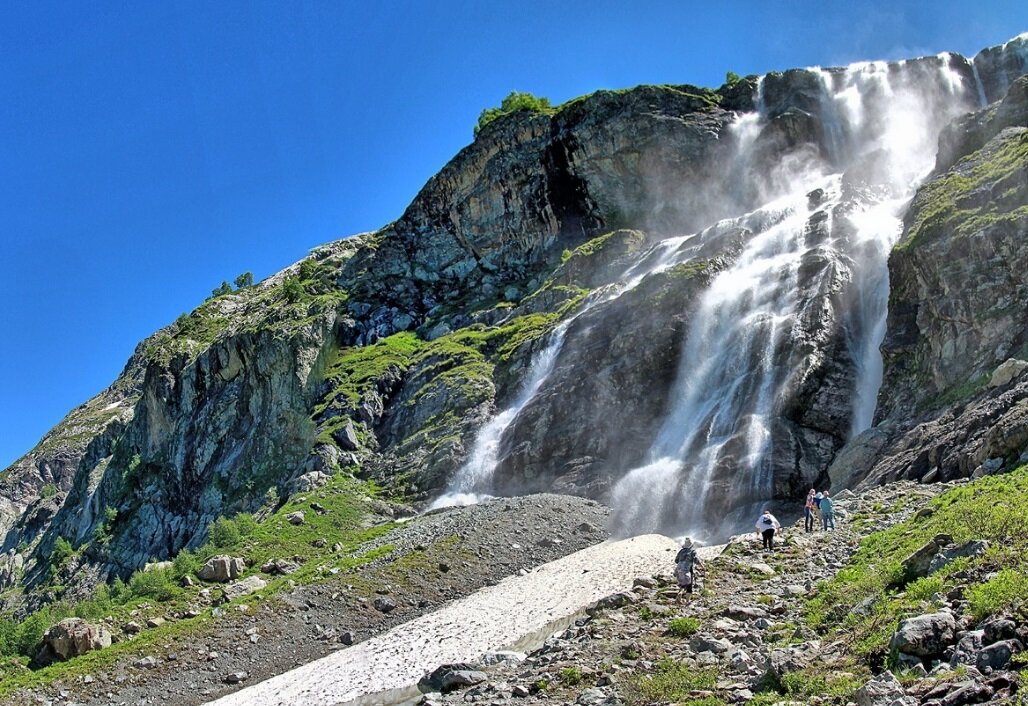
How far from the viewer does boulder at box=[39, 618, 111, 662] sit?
91.4 ft

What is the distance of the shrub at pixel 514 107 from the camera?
10451 centimetres

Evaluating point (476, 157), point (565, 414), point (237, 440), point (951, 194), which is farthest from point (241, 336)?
point (951, 194)

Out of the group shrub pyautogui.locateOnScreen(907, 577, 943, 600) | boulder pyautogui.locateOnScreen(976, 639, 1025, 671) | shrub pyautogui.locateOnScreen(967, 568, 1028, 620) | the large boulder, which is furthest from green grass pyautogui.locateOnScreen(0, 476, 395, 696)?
boulder pyautogui.locateOnScreen(976, 639, 1025, 671)

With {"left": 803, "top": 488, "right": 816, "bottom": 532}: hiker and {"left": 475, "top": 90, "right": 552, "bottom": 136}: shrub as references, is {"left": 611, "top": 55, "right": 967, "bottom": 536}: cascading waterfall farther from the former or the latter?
{"left": 475, "top": 90, "right": 552, "bottom": 136}: shrub

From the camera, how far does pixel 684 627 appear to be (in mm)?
15484

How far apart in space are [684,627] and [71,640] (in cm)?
2282

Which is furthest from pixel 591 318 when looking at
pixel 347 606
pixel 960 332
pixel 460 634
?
pixel 460 634

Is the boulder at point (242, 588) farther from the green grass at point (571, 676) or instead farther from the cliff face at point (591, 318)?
Answer: the green grass at point (571, 676)

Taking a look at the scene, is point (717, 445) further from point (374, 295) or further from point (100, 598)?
point (374, 295)

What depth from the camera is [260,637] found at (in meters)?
29.2

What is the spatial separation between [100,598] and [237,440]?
141 feet

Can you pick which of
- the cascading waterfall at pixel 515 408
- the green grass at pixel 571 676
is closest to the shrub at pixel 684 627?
the green grass at pixel 571 676

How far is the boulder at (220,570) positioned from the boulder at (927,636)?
33.2 m

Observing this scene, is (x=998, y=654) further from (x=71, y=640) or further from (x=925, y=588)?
(x=71, y=640)
